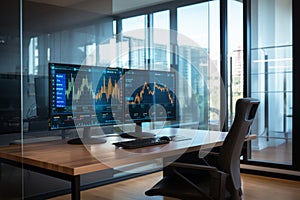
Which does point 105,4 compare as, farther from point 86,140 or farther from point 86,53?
point 86,140

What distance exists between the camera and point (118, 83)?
8.25ft

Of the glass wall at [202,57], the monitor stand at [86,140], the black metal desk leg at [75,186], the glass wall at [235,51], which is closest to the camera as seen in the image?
the black metal desk leg at [75,186]

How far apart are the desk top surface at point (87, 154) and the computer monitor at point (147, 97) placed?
11.3 inches

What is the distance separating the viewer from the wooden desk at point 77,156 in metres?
1.66

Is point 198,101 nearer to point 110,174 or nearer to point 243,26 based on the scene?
point 243,26

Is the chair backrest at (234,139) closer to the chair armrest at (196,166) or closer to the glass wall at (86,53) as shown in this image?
the chair armrest at (196,166)

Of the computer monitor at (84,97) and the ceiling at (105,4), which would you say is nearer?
the computer monitor at (84,97)

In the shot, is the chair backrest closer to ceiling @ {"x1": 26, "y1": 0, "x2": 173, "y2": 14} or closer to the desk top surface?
the desk top surface

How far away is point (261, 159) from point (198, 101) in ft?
4.05

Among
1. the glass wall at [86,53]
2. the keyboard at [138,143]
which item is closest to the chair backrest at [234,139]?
the keyboard at [138,143]

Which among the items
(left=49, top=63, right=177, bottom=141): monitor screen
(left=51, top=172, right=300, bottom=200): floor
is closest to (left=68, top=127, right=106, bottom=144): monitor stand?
(left=49, top=63, right=177, bottom=141): monitor screen

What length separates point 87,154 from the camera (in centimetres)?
193

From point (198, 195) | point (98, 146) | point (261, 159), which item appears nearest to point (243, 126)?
point (198, 195)

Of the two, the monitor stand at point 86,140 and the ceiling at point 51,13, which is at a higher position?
the ceiling at point 51,13
